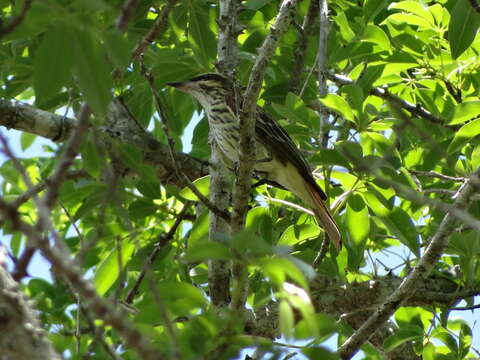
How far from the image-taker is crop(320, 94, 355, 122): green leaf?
3178 millimetres

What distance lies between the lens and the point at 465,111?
337 centimetres

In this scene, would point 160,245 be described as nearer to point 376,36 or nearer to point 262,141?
point 262,141

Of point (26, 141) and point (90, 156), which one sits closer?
point (90, 156)

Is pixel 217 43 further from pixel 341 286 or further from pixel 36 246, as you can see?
pixel 36 246

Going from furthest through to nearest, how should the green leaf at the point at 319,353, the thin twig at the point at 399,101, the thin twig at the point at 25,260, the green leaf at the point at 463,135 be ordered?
1. the thin twig at the point at 399,101
2. the green leaf at the point at 463,135
3. the green leaf at the point at 319,353
4. the thin twig at the point at 25,260

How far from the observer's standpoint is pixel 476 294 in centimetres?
396

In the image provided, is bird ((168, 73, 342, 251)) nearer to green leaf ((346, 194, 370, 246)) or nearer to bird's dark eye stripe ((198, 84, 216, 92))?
bird's dark eye stripe ((198, 84, 216, 92))

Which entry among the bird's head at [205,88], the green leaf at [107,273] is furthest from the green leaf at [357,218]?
the bird's head at [205,88]

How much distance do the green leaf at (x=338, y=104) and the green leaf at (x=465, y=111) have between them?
1.57 feet

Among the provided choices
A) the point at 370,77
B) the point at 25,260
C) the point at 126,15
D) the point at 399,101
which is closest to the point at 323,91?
the point at 370,77

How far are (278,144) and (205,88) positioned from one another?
0.56 m

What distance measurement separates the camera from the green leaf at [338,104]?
318 cm

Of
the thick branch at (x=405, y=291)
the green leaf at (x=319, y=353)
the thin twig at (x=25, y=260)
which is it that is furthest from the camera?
the thick branch at (x=405, y=291)

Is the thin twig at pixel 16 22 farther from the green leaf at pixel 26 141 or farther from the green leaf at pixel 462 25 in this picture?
the green leaf at pixel 26 141
